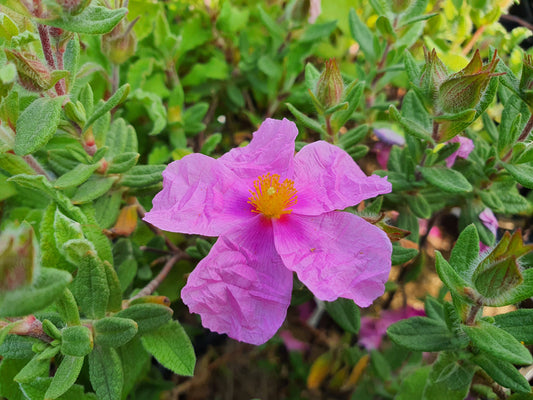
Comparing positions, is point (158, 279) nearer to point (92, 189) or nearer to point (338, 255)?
point (92, 189)

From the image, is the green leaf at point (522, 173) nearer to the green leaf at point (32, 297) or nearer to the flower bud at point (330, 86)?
the flower bud at point (330, 86)

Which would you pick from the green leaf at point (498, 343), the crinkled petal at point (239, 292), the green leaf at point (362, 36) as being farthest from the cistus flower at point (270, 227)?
the green leaf at point (362, 36)

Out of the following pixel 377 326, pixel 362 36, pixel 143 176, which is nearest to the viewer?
pixel 143 176

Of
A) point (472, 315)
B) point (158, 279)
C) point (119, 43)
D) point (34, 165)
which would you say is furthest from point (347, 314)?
point (119, 43)

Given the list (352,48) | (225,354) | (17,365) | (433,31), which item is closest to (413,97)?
(433,31)

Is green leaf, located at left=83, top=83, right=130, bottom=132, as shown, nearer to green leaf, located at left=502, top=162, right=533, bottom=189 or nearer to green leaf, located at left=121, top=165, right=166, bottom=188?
green leaf, located at left=121, top=165, right=166, bottom=188
